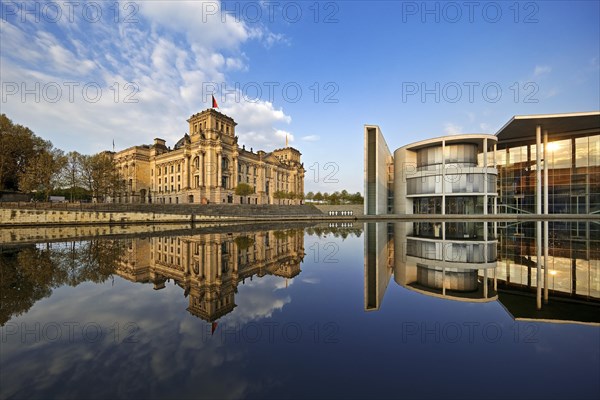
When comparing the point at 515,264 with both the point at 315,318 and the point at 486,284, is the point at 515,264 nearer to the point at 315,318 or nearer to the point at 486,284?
the point at 486,284

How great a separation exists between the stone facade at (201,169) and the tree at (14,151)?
24.2 metres

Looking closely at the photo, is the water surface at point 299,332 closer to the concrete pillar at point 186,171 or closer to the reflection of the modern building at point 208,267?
the reflection of the modern building at point 208,267

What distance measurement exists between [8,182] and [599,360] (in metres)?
65.8

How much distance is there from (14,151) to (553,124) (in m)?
84.8

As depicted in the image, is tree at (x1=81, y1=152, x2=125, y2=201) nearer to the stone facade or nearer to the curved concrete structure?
the stone facade

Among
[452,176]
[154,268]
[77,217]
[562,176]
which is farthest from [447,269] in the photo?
[562,176]

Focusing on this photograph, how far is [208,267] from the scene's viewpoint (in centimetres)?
990

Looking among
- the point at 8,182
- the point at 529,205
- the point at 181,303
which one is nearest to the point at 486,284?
the point at 181,303

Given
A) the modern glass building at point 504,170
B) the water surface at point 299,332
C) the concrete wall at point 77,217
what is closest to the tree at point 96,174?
the concrete wall at point 77,217

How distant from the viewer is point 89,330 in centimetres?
488

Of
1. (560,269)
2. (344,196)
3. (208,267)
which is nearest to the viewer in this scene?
(560,269)

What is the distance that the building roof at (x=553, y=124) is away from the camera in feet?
123

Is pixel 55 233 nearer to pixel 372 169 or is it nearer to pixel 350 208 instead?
pixel 372 169

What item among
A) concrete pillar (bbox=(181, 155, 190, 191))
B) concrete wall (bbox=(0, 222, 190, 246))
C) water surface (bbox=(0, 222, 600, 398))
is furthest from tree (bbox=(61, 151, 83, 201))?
water surface (bbox=(0, 222, 600, 398))
